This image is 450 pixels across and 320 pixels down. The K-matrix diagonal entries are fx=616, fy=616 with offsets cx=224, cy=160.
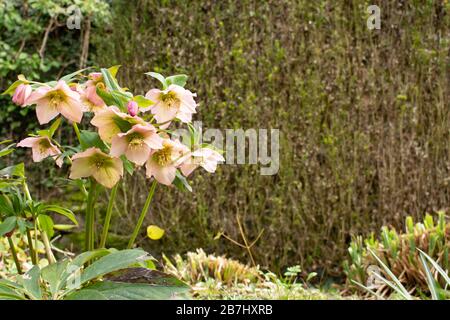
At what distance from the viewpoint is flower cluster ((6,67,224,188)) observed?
Result: 1.18m

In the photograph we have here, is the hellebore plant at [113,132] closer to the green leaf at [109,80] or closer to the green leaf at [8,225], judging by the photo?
the green leaf at [109,80]

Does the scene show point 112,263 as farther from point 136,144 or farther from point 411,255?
point 411,255

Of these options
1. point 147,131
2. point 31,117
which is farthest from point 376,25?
point 147,131

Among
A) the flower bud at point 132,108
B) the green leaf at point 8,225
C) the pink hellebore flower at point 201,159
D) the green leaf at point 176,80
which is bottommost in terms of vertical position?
the green leaf at point 8,225

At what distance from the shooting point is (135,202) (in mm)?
4488

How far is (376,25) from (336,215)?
4.44ft

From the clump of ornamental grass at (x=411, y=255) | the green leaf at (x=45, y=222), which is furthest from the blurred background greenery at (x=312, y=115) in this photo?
the green leaf at (x=45, y=222)

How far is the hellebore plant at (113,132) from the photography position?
3.89 ft

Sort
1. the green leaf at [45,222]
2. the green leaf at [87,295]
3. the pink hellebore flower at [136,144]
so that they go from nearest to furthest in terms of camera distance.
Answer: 1. the green leaf at [87,295]
2. the pink hellebore flower at [136,144]
3. the green leaf at [45,222]
